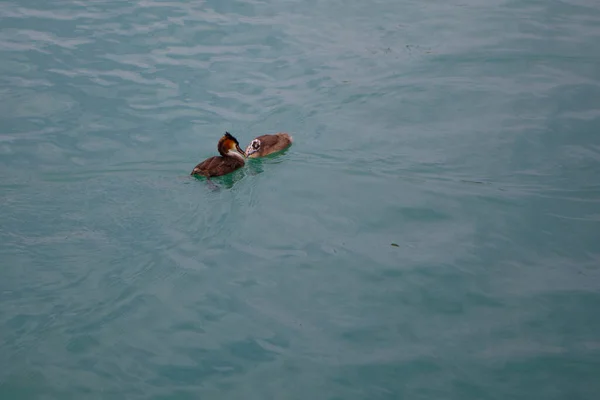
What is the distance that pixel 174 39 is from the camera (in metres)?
13.7

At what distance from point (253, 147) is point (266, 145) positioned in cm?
19

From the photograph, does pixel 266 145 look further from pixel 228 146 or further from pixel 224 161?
pixel 224 161

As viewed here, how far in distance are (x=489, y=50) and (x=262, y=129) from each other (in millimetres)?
4294

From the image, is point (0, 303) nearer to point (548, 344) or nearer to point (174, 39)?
point (548, 344)

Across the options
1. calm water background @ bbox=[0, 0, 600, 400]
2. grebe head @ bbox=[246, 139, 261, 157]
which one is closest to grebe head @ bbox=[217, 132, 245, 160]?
grebe head @ bbox=[246, 139, 261, 157]

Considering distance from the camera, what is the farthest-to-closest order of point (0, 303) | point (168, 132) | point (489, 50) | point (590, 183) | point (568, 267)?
point (489, 50), point (168, 132), point (590, 183), point (568, 267), point (0, 303)

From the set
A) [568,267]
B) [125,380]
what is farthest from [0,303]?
[568,267]

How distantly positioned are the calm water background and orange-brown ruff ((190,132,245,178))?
14 centimetres

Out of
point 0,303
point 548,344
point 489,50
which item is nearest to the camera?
point 548,344

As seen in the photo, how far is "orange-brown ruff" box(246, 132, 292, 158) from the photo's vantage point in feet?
32.4

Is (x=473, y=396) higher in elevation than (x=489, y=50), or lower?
lower

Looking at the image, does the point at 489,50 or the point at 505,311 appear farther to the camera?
the point at 489,50

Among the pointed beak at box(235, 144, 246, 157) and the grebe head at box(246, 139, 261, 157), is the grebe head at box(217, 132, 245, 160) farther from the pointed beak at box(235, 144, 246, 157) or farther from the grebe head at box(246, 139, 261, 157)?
the grebe head at box(246, 139, 261, 157)

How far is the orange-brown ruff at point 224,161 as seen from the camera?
31.2ft
